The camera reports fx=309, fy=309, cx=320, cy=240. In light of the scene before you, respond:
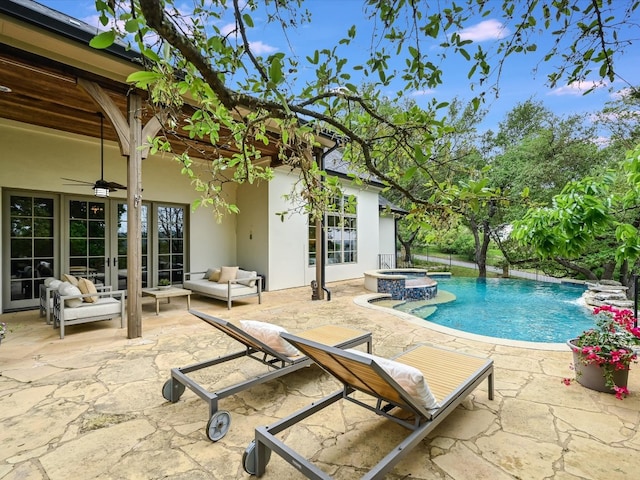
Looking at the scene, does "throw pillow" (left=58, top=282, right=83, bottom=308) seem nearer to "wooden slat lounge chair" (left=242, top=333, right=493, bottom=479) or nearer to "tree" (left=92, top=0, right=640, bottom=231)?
"tree" (left=92, top=0, right=640, bottom=231)

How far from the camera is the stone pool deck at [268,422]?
1938mm

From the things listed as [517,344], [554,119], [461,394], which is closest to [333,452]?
[461,394]

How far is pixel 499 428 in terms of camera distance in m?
2.33

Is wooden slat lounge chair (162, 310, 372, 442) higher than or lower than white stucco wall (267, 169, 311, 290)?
lower

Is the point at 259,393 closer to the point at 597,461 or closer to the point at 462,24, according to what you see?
the point at 597,461

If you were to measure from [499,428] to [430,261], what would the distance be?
20.4 m

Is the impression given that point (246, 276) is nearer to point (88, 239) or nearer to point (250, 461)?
point (88, 239)

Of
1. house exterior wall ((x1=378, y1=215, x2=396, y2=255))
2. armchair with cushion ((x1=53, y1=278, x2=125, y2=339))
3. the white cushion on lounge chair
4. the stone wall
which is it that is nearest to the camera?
the white cushion on lounge chair

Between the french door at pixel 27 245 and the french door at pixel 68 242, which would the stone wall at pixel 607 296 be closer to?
the french door at pixel 68 242

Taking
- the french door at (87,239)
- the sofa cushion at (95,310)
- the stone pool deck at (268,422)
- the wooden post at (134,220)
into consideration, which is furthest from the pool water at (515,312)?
the french door at (87,239)

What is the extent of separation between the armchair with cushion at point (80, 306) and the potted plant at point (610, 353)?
19.9 feet

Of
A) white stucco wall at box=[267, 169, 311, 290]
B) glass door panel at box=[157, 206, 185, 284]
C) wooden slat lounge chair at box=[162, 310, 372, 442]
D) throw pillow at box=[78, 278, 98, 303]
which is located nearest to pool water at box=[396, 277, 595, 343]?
white stucco wall at box=[267, 169, 311, 290]

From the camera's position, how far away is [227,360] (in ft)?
9.43

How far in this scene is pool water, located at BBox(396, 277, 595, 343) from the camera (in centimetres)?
609
